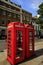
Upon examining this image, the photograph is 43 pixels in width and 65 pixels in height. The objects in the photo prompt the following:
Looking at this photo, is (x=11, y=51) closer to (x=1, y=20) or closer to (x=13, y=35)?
(x=13, y=35)

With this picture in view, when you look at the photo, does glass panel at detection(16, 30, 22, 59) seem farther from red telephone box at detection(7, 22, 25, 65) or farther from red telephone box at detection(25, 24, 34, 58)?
red telephone box at detection(25, 24, 34, 58)

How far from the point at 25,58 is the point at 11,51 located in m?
0.96

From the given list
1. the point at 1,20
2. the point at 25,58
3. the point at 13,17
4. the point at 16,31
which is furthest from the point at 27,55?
the point at 13,17

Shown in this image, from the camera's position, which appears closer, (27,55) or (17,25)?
(17,25)

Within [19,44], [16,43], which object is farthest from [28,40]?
[16,43]

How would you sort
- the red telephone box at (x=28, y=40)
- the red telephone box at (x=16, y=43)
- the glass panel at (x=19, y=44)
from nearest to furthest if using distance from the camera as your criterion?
the red telephone box at (x=16, y=43)
the glass panel at (x=19, y=44)
the red telephone box at (x=28, y=40)

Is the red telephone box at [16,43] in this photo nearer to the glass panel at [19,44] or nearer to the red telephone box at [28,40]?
the glass panel at [19,44]

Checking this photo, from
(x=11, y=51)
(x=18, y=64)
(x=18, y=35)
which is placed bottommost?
(x=18, y=64)

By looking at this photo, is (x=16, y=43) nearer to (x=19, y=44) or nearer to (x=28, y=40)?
(x=19, y=44)

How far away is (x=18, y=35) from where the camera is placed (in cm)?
757

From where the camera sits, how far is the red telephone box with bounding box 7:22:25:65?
7.29 m

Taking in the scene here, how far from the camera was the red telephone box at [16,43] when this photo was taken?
7293 mm

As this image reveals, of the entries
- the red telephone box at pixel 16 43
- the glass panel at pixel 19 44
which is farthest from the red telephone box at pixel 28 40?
the glass panel at pixel 19 44

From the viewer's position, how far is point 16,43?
741 cm
